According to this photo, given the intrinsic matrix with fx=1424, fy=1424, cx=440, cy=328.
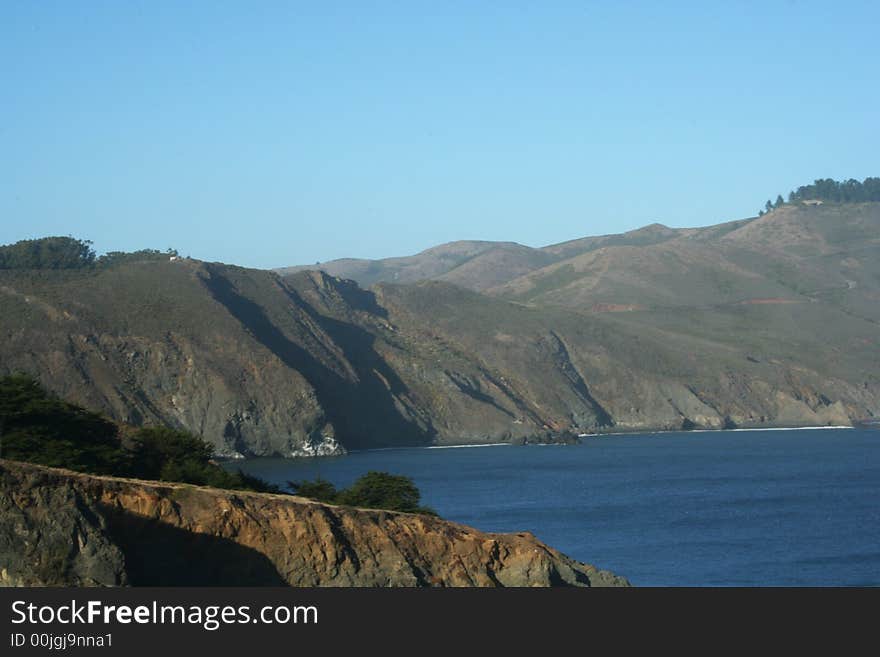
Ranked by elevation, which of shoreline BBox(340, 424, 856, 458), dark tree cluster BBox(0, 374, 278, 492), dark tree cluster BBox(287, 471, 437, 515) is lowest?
shoreline BBox(340, 424, 856, 458)

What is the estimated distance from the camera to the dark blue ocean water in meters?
47.5

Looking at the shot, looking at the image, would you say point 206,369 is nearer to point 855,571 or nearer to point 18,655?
point 855,571

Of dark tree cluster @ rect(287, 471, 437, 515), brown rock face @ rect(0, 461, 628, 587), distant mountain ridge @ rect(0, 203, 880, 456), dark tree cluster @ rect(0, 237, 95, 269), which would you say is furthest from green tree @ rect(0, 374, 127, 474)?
dark tree cluster @ rect(0, 237, 95, 269)

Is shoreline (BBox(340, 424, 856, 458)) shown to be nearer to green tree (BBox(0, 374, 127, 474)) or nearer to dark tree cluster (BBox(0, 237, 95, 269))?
dark tree cluster (BBox(0, 237, 95, 269))

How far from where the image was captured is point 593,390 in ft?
482

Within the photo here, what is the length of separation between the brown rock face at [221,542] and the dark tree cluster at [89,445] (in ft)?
19.9

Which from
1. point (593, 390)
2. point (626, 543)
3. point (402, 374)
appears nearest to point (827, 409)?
point (593, 390)

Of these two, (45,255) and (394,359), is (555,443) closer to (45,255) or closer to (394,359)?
(394,359)

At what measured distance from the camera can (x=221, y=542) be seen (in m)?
25.0

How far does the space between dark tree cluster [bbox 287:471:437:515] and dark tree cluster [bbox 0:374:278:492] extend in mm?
1513

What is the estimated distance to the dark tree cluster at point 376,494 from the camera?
3744 centimetres

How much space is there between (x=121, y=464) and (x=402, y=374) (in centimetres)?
10074

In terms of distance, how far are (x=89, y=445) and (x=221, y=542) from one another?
9.63 metres

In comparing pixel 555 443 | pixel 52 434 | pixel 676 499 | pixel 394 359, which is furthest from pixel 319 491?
pixel 394 359
